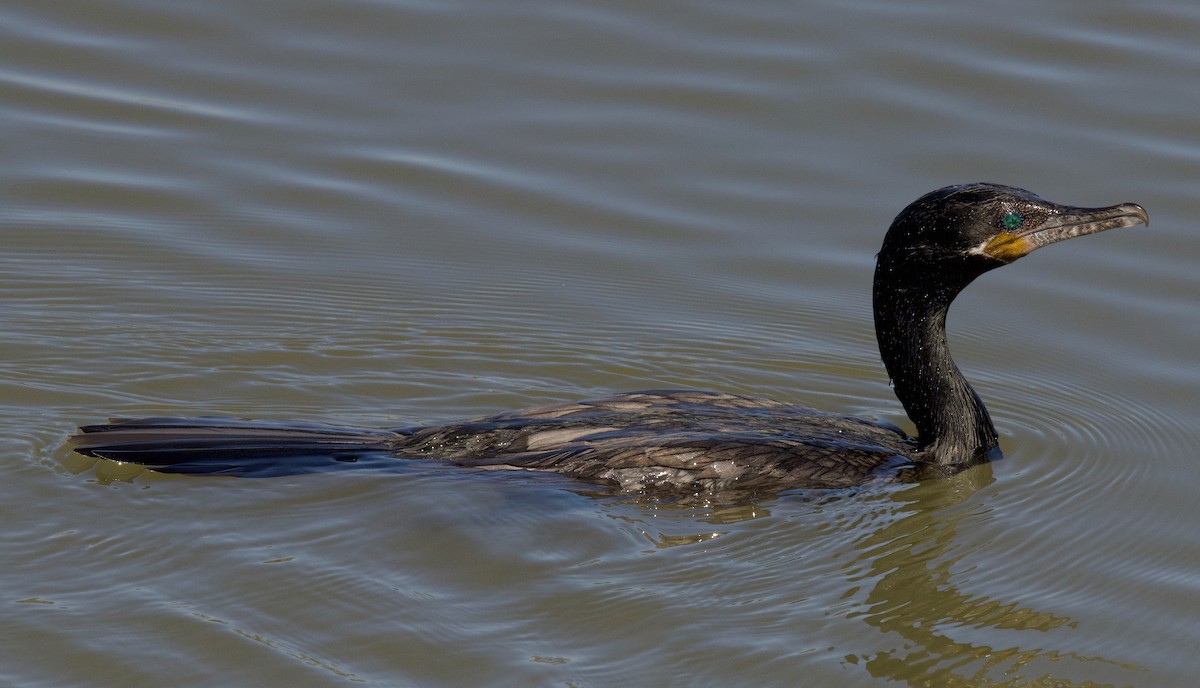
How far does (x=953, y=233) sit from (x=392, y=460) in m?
2.65

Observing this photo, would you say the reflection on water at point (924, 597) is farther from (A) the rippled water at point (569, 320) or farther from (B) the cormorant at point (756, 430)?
(B) the cormorant at point (756, 430)

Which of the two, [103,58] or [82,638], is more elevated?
[103,58]

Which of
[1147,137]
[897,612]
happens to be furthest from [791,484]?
[1147,137]

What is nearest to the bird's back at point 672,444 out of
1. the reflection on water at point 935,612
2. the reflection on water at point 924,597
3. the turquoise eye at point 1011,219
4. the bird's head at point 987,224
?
the reflection on water at point 924,597

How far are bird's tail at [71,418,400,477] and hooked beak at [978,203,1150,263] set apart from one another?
2831 mm

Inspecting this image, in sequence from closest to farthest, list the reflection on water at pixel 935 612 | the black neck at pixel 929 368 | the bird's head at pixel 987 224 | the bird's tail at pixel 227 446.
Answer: the reflection on water at pixel 935 612, the bird's tail at pixel 227 446, the bird's head at pixel 987 224, the black neck at pixel 929 368

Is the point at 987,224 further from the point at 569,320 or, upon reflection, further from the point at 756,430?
the point at 569,320

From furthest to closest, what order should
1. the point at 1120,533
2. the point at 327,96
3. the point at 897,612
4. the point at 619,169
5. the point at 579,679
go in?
the point at 327,96
the point at 619,169
the point at 1120,533
the point at 897,612
the point at 579,679

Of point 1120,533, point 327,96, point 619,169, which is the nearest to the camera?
point 1120,533

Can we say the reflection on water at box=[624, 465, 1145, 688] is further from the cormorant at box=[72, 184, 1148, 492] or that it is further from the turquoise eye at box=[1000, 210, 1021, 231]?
the turquoise eye at box=[1000, 210, 1021, 231]

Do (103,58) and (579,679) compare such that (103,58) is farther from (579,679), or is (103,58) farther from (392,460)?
(579,679)

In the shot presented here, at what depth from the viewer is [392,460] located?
24.2ft

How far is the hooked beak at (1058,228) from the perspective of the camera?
748 centimetres

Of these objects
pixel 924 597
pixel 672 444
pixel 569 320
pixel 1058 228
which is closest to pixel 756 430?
pixel 672 444
